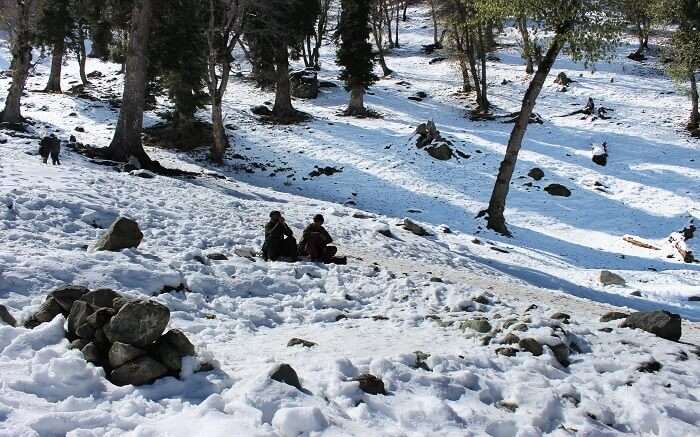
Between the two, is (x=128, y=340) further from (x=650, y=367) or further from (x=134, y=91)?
(x=134, y=91)

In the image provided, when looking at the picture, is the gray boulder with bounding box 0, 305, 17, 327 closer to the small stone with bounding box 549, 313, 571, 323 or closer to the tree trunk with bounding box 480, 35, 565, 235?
the small stone with bounding box 549, 313, 571, 323

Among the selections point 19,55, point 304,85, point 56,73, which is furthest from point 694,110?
point 56,73

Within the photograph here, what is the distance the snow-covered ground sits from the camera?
14.6 feet

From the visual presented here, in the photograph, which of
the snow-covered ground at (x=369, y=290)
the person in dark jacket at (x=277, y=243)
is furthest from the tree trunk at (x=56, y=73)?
the person in dark jacket at (x=277, y=243)

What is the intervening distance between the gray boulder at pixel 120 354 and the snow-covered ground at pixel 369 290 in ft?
0.60

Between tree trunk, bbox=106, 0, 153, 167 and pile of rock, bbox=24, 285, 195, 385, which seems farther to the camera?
tree trunk, bbox=106, 0, 153, 167

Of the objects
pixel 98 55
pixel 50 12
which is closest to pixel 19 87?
pixel 50 12

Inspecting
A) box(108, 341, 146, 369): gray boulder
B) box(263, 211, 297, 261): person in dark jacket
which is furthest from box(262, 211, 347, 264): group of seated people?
box(108, 341, 146, 369): gray boulder

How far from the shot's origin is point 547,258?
16.1 metres

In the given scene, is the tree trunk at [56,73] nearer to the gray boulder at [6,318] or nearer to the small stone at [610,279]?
the gray boulder at [6,318]

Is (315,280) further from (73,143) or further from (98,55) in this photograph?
(98,55)

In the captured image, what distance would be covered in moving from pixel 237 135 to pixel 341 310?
2225 centimetres

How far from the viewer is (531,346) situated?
6160mm

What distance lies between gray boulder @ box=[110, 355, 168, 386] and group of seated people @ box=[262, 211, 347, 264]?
571 centimetres
